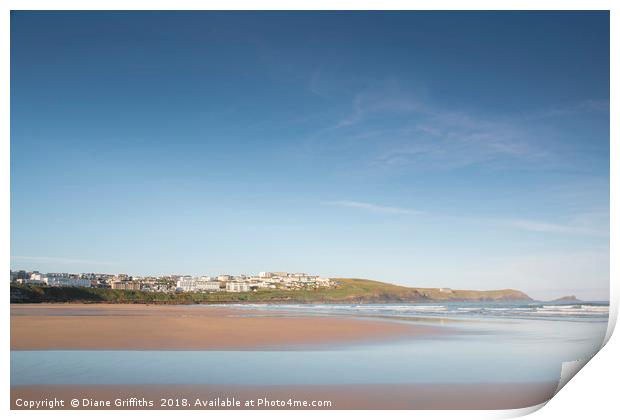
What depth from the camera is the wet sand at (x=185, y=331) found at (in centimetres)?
558

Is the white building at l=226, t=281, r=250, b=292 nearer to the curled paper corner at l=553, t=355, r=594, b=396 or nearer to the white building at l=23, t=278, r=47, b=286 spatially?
the white building at l=23, t=278, r=47, b=286

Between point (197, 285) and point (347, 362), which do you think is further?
point (197, 285)

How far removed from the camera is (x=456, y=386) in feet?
14.2

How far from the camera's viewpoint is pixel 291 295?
37.3 feet

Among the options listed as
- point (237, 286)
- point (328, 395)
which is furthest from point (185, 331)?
point (237, 286)

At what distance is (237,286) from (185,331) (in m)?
4.04

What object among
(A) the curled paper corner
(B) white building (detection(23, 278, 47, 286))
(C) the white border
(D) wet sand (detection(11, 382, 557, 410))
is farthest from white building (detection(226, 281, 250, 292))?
(A) the curled paper corner

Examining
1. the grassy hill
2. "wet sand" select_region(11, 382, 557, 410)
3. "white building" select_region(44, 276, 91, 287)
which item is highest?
"white building" select_region(44, 276, 91, 287)

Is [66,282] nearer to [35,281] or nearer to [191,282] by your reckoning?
[35,281]

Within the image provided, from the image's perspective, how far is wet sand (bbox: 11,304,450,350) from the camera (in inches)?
220
